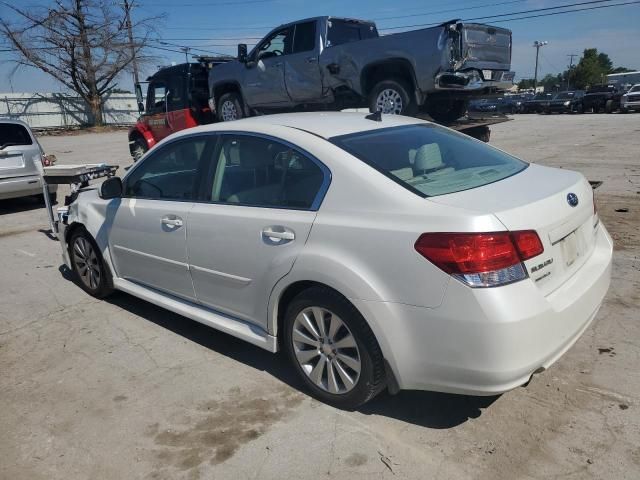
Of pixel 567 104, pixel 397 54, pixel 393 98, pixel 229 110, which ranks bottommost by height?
pixel 567 104

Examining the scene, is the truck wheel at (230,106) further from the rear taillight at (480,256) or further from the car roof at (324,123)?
the rear taillight at (480,256)

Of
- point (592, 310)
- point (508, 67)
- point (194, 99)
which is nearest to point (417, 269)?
point (592, 310)

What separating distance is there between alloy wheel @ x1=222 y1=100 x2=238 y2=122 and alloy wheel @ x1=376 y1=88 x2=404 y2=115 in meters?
3.65

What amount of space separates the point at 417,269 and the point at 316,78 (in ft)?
24.4

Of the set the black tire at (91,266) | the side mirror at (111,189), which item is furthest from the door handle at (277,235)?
the black tire at (91,266)

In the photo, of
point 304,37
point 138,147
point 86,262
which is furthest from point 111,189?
point 138,147

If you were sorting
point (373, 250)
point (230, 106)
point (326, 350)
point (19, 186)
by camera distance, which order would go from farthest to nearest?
point (230, 106)
point (19, 186)
point (326, 350)
point (373, 250)

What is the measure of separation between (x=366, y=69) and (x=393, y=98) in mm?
638

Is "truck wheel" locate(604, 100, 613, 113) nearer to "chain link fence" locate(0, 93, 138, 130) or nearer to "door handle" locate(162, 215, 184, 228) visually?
"chain link fence" locate(0, 93, 138, 130)

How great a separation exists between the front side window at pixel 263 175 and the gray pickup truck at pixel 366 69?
198 inches

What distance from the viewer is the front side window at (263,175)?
3.07 metres

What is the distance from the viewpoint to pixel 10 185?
8.70 m

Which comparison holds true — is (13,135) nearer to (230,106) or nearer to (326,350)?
(230,106)

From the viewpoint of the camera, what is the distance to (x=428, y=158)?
128 inches
